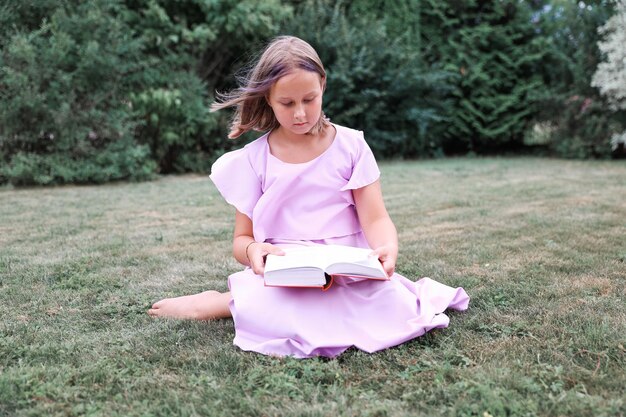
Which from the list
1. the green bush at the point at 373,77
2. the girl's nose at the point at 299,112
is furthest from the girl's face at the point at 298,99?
the green bush at the point at 373,77

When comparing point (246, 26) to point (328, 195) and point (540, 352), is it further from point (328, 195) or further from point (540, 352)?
point (540, 352)

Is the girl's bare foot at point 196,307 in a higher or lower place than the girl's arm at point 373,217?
lower

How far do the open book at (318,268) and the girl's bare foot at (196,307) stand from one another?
41cm

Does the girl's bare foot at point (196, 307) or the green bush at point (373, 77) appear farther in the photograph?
the green bush at point (373, 77)

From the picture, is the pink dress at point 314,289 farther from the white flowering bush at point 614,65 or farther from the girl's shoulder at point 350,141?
the white flowering bush at point 614,65

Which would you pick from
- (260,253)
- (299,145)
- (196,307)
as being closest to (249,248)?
(260,253)

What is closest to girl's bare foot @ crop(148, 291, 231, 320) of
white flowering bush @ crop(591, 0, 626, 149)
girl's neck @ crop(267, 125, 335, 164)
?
girl's neck @ crop(267, 125, 335, 164)

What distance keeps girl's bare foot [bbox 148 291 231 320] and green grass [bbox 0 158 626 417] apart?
0.06m

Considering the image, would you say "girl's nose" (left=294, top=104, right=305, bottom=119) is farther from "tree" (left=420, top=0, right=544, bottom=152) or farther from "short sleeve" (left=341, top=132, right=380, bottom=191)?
"tree" (left=420, top=0, right=544, bottom=152)

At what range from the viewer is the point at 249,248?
2.28 meters

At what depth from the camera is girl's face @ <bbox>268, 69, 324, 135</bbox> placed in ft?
A: 7.07

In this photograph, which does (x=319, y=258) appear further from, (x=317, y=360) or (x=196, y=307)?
(x=196, y=307)

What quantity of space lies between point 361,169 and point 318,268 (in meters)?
0.57

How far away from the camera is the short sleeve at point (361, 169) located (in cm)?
232
